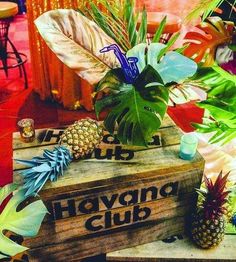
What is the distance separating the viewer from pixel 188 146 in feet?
4.55

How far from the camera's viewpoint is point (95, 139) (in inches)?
55.9

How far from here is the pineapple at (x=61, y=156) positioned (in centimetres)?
124

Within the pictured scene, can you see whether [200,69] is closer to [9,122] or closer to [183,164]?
[183,164]

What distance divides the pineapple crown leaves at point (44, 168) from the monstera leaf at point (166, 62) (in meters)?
0.51

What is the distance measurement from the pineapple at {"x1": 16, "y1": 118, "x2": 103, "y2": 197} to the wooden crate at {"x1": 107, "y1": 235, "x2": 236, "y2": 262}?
1.81 ft

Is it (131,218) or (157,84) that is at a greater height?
(157,84)

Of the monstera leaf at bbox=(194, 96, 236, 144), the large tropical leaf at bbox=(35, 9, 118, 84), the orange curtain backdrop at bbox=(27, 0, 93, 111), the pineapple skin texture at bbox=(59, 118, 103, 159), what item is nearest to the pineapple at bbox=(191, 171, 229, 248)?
the monstera leaf at bbox=(194, 96, 236, 144)

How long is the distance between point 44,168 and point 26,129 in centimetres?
31

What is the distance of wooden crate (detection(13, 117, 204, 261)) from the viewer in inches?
51.8

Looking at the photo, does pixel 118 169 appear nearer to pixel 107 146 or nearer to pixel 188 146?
pixel 107 146

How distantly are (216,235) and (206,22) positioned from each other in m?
1.20

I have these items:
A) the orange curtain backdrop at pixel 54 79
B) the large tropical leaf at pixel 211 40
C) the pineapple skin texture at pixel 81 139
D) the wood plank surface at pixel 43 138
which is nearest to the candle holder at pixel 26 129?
the wood plank surface at pixel 43 138

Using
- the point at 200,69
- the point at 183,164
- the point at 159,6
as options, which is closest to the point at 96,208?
the point at 183,164

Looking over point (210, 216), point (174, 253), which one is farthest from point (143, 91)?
point (174, 253)
